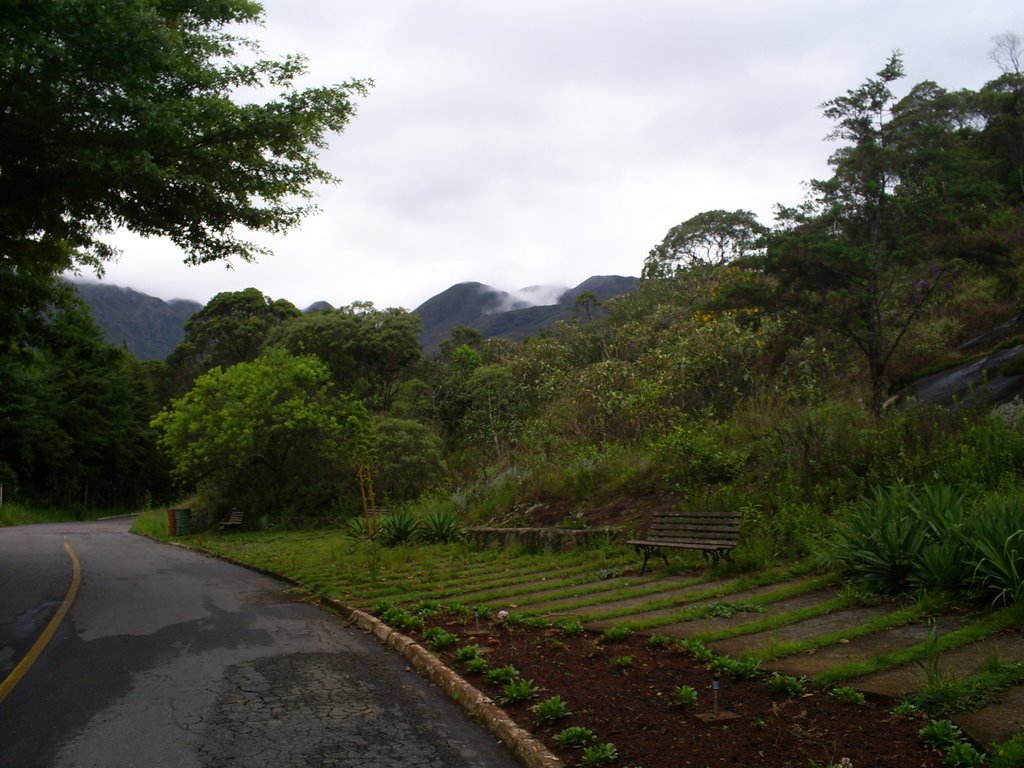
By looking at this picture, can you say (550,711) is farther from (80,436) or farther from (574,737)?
(80,436)

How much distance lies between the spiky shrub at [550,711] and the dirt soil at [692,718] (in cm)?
4

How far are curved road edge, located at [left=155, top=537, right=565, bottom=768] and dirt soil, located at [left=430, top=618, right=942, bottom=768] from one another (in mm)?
102

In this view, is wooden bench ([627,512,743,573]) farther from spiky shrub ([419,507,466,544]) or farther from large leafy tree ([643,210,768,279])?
large leafy tree ([643,210,768,279])

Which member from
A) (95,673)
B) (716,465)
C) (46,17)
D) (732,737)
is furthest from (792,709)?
(46,17)

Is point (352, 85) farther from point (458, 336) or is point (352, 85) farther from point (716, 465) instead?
point (458, 336)

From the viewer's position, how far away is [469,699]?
6031mm

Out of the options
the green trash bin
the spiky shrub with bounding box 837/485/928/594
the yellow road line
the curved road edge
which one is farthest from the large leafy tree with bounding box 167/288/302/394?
the spiky shrub with bounding box 837/485/928/594

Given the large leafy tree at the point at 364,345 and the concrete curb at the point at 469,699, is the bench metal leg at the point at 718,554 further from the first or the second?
the large leafy tree at the point at 364,345

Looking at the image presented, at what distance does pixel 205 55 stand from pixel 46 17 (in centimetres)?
274

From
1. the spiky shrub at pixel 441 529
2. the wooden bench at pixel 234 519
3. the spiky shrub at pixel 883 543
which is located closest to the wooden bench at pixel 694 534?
the spiky shrub at pixel 883 543

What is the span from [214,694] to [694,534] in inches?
251

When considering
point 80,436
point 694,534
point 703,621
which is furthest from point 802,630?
point 80,436

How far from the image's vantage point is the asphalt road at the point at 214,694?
199 inches

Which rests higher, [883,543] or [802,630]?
[883,543]
